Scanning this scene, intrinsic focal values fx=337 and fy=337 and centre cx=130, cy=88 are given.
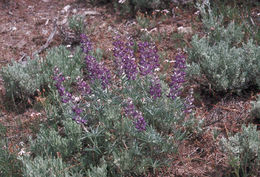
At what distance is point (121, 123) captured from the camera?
335 centimetres

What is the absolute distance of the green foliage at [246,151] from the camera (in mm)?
3158

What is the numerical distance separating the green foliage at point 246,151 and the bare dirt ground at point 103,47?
0.69 ft

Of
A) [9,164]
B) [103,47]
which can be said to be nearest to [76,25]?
[103,47]

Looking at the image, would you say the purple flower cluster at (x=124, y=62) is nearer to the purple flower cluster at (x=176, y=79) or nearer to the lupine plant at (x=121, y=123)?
the lupine plant at (x=121, y=123)

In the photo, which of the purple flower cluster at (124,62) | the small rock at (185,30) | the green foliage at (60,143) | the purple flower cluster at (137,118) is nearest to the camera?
the purple flower cluster at (137,118)

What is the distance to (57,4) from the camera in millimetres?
7793

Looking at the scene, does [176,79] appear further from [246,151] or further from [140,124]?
[246,151]

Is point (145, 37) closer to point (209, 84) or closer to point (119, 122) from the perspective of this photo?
point (209, 84)

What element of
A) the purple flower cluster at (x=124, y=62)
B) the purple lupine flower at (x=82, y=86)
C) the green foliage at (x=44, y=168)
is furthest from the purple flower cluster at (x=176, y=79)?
the green foliage at (x=44, y=168)

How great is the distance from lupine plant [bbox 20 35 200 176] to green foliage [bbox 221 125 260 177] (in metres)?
0.47

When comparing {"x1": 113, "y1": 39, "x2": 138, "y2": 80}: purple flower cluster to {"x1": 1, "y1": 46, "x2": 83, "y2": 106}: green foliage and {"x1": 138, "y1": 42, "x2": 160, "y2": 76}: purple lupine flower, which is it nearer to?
{"x1": 138, "y1": 42, "x2": 160, "y2": 76}: purple lupine flower

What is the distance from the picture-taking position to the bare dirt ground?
357cm

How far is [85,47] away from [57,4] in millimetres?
4274

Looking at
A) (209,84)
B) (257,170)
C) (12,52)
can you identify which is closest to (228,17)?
(209,84)
